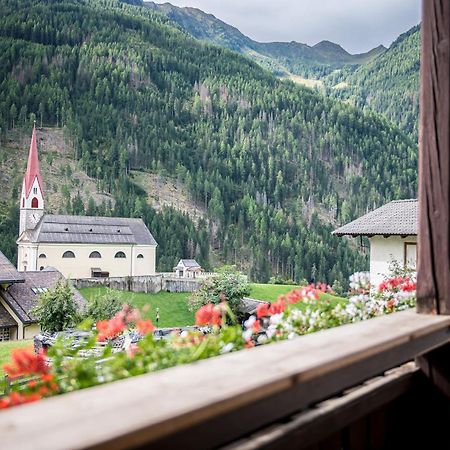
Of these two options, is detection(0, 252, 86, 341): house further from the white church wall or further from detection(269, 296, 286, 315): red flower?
detection(269, 296, 286, 315): red flower

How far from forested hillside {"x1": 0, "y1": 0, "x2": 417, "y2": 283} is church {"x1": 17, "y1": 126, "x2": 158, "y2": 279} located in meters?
21.0

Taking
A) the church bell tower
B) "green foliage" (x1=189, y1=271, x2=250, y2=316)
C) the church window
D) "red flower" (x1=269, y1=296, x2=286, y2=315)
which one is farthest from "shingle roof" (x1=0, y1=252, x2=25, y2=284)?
"red flower" (x1=269, y1=296, x2=286, y2=315)

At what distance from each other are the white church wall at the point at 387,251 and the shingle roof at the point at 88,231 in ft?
119

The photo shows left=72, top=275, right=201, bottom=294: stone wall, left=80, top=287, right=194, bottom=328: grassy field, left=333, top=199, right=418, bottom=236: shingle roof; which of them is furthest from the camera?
left=72, top=275, right=201, bottom=294: stone wall

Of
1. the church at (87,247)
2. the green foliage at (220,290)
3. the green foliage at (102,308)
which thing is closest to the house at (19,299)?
the green foliage at (102,308)

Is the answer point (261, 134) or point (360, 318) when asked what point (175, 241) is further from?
point (360, 318)

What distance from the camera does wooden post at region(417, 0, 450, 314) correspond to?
70.6 inches

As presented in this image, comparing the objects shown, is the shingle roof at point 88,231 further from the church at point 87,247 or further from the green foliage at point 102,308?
the green foliage at point 102,308

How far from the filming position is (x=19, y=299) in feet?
89.4

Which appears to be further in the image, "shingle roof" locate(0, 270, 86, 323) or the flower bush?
"shingle roof" locate(0, 270, 86, 323)

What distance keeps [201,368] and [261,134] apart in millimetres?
106499

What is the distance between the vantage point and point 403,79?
142875 mm

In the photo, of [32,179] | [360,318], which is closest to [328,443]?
[360,318]

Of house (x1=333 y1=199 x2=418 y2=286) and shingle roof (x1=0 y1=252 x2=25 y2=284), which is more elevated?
house (x1=333 y1=199 x2=418 y2=286)
